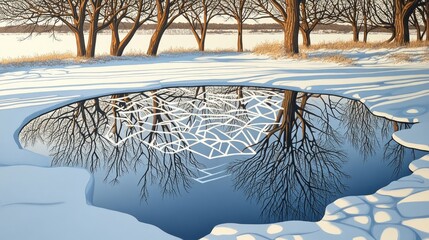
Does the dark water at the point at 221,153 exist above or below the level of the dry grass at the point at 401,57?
below

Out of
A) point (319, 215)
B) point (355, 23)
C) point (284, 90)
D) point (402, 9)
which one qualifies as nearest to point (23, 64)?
point (284, 90)

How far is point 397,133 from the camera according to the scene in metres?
5.80

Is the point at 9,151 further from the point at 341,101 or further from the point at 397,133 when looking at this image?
the point at 341,101

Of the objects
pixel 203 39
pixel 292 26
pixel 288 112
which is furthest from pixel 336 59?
pixel 203 39

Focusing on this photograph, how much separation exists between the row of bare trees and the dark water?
7.56m

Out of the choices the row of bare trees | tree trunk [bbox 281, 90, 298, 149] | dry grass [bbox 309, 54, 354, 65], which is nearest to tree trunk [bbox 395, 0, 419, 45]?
the row of bare trees

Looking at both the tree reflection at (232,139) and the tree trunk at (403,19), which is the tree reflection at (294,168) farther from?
the tree trunk at (403,19)

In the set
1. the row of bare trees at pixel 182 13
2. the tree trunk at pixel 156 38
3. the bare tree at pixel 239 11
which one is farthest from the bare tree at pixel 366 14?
the tree trunk at pixel 156 38

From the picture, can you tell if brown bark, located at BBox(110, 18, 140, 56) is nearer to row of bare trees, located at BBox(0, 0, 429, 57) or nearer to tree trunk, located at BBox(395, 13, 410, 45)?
row of bare trees, located at BBox(0, 0, 429, 57)

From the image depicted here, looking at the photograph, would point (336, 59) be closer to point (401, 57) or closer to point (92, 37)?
point (401, 57)

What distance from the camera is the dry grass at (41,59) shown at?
13414mm

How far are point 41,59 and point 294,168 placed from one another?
11.9 m

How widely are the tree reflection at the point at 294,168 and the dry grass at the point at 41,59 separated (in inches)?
366

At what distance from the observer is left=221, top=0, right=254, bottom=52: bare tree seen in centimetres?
1955
